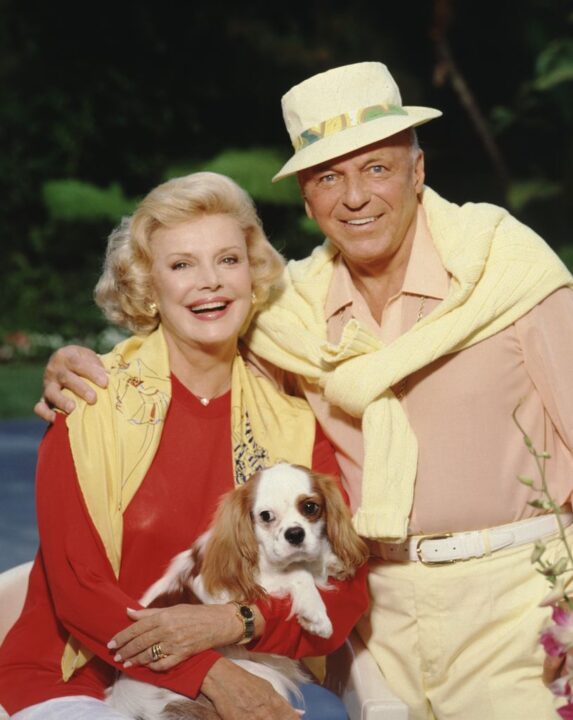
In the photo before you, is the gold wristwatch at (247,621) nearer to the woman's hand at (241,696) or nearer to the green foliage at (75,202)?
the woman's hand at (241,696)

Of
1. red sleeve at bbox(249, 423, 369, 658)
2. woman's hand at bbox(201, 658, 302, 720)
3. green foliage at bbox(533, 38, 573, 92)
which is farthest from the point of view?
green foliage at bbox(533, 38, 573, 92)

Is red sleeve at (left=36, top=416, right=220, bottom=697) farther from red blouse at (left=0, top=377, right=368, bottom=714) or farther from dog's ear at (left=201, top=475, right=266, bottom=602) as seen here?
dog's ear at (left=201, top=475, right=266, bottom=602)

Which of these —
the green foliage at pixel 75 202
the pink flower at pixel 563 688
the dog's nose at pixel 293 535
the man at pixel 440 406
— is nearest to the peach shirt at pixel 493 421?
the man at pixel 440 406

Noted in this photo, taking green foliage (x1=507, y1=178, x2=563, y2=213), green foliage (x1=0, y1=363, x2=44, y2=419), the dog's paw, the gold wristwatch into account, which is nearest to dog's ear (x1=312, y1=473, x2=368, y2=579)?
the dog's paw

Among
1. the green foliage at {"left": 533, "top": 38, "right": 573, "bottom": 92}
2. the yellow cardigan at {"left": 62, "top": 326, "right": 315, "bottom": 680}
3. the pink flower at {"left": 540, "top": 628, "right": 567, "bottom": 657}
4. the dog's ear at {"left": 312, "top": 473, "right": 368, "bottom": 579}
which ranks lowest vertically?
the pink flower at {"left": 540, "top": 628, "right": 567, "bottom": 657}

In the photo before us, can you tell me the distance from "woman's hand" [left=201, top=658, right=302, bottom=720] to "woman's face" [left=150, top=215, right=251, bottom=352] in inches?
28.6

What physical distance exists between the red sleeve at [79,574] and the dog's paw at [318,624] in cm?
20

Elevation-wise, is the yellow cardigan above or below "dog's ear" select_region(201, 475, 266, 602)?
above

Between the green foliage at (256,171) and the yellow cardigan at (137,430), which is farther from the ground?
the green foliage at (256,171)

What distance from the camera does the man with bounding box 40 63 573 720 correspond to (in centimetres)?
253

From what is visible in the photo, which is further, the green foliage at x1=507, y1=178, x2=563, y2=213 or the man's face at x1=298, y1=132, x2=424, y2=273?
the green foliage at x1=507, y1=178, x2=563, y2=213

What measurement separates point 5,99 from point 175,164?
170 cm

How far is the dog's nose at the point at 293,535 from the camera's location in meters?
2.26

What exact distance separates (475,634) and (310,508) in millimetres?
561
